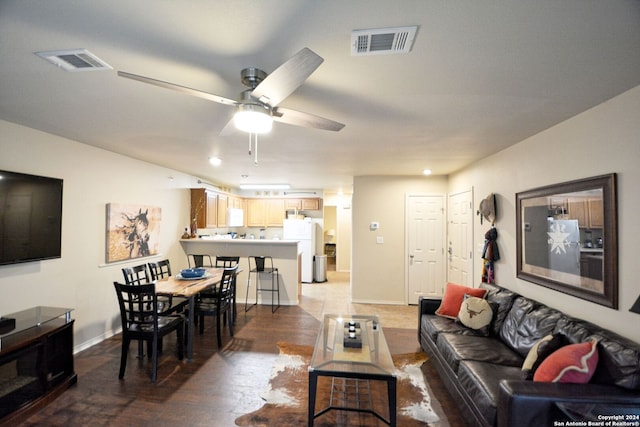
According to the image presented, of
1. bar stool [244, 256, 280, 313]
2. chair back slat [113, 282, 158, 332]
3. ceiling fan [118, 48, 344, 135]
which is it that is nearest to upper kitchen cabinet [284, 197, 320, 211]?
bar stool [244, 256, 280, 313]

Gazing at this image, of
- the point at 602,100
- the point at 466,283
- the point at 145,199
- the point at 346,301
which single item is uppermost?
the point at 602,100

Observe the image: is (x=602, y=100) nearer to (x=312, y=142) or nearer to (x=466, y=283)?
(x=312, y=142)

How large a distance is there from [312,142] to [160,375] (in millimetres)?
2912

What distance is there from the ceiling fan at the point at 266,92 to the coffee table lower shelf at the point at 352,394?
176 cm

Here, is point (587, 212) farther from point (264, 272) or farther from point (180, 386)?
point (264, 272)

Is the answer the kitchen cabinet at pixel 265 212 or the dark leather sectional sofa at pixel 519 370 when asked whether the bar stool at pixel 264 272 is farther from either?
the dark leather sectional sofa at pixel 519 370

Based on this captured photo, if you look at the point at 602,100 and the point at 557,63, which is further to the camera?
the point at 602,100

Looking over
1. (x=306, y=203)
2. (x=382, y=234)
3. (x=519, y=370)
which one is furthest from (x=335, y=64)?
(x=306, y=203)

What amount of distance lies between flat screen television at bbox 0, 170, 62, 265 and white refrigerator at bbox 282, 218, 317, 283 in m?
4.88

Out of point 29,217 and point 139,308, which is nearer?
point 29,217

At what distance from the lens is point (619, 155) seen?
79.3 inches

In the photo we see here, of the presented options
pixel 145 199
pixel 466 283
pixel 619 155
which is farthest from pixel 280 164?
pixel 619 155

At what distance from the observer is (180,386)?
8.84 feet

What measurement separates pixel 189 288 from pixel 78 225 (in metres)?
1.54
